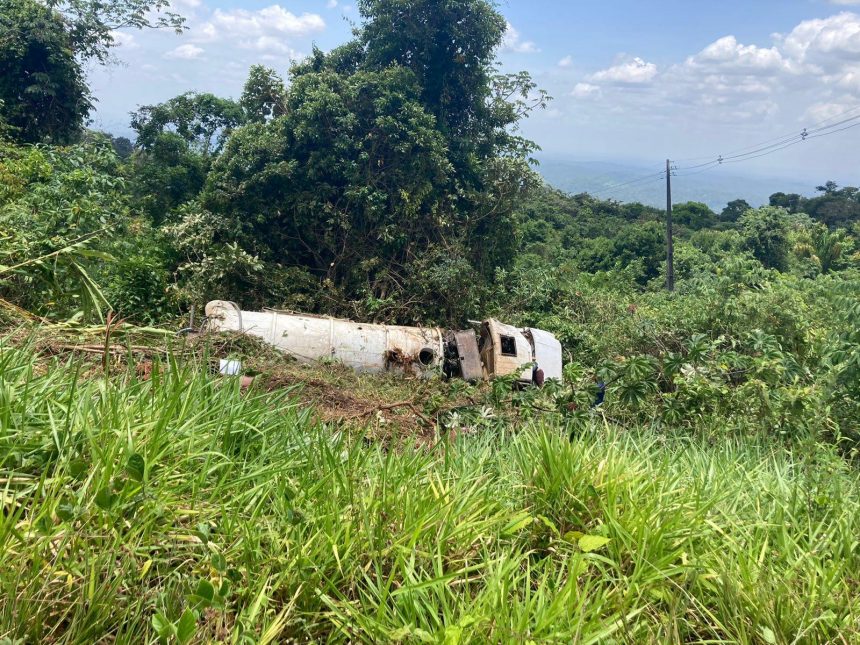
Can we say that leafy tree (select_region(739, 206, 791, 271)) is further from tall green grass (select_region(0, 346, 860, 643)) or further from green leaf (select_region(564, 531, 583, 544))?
green leaf (select_region(564, 531, 583, 544))

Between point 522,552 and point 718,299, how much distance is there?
817cm

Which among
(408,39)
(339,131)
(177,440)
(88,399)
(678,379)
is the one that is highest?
(408,39)

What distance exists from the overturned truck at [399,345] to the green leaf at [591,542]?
6681mm

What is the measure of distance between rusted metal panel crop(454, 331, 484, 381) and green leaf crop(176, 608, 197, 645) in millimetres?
8012

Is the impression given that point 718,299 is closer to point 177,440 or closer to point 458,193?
point 458,193

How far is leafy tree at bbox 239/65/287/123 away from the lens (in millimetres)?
13328

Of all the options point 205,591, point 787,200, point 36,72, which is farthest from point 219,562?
point 787,200

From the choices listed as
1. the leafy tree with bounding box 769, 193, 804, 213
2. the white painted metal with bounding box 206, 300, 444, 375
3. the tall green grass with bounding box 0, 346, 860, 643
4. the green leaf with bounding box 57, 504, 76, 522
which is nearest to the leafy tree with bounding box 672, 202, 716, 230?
the leafy tree with bounding box 769, 193, 804, 213

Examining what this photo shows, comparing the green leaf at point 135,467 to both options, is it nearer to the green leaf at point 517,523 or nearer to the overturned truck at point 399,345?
the green leaf at point 517,523

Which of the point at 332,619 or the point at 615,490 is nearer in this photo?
the point at 332,619

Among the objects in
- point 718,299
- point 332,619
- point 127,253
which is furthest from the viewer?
point 127,253

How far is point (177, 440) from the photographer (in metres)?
2.21

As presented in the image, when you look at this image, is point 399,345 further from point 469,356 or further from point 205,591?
point 205,591

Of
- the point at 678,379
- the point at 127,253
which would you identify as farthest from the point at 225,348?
the point at 678,379
